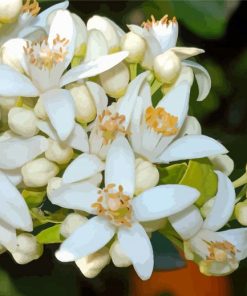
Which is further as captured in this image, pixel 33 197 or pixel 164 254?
pixel 164 254

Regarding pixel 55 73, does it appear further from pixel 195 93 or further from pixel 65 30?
pixel 195 93

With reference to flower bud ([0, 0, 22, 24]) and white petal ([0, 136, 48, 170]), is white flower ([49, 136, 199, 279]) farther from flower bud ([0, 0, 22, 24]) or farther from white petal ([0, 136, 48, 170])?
flower bud ([0, 0, 22, 24])

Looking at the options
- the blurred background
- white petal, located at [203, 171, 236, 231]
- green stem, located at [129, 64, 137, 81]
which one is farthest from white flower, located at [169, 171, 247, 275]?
the blurred background

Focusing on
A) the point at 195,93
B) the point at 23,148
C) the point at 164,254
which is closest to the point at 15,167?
the point at 23,148

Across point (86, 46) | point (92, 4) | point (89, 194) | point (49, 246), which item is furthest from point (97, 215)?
point (92, 4)

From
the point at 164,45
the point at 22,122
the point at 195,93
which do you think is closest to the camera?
the point at 22,122

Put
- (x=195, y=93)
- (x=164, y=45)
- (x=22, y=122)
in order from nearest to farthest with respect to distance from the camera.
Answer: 1. (x=22, y=122)
2. (x=164, y=45)
3. (x=195, y=93)

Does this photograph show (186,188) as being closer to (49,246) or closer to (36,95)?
(36,95)
